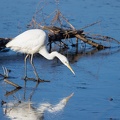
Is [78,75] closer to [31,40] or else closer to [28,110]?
[31,40]

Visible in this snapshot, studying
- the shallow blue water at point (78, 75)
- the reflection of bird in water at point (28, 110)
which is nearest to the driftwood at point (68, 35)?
the shallow blue water at point (78, 75)

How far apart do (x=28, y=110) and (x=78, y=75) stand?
315 centimetres

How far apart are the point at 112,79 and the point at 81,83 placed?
0.78m

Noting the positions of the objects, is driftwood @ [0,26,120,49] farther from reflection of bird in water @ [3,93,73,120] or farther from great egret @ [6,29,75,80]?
reflection of bird in water @ [3,93,73,120]

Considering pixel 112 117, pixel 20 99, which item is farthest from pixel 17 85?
pixel 112 117

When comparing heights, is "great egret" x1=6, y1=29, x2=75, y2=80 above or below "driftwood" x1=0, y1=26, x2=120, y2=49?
above

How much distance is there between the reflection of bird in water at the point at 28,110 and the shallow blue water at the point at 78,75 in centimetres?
13

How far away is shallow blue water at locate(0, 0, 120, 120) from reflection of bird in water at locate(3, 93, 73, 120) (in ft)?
0.41

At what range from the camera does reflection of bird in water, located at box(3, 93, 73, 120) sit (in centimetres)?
869

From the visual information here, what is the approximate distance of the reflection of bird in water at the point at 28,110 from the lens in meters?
8.69

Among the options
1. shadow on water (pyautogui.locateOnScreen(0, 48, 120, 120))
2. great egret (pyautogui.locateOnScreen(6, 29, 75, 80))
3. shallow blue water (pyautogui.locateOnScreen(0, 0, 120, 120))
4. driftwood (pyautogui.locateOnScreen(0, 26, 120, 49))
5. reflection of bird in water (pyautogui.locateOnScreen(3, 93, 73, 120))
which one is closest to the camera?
reflection of bird in water (pyautogui.locateOnScreen(3, 93, 73, 120))

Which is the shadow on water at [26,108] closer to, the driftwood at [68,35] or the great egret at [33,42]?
the great egret at [33,42]

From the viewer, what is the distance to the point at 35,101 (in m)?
9.70

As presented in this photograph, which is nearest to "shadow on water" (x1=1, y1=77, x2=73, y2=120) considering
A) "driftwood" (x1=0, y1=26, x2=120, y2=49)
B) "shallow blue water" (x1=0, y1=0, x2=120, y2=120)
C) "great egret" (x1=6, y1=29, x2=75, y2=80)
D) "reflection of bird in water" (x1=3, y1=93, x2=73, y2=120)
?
"reflection of bird in water" (x1=3, y1=93, x2=73, y2=120)
